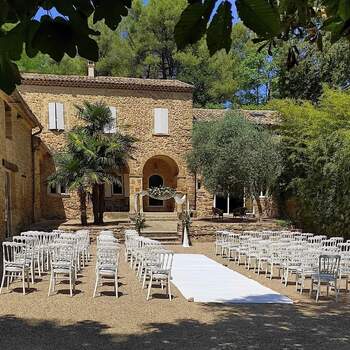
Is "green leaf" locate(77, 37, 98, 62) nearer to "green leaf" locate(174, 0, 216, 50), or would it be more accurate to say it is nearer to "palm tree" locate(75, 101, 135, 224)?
"green leaf" locate(174, 0, 216, 50)

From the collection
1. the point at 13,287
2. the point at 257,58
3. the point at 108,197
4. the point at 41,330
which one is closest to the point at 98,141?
the point at 108,197

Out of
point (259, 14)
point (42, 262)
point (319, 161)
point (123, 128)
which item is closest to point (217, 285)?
point (42, 262)

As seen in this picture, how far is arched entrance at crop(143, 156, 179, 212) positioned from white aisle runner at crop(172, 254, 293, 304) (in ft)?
46.4

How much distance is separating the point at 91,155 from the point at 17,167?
2.94m

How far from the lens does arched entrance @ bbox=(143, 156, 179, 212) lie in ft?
89.5

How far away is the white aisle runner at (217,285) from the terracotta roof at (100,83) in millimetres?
14051

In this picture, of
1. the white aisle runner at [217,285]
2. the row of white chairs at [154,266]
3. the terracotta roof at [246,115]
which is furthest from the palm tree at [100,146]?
the row of white chairs at [154,266]

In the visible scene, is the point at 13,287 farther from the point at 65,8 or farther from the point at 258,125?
the point at 258,125

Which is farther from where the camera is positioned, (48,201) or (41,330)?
(48,201)

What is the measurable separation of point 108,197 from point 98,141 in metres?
7.89

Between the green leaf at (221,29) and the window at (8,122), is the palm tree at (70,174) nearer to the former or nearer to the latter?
the window at (8,122)

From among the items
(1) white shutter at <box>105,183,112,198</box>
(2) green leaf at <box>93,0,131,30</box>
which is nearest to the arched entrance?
(1) white shutter at <box>105,183,112,198</box>

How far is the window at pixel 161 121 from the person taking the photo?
25.4 meters

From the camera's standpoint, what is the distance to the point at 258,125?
968 inches
